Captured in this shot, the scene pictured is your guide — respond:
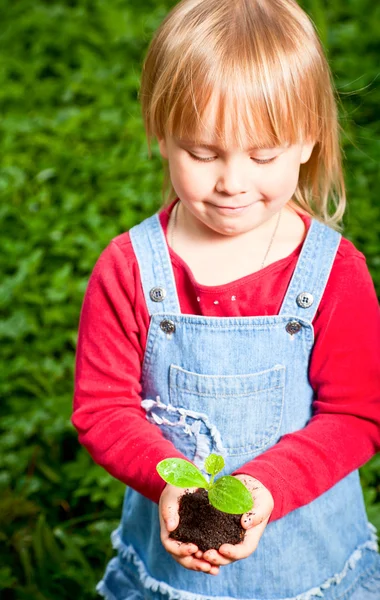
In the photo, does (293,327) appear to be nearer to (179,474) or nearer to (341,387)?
(341,387)

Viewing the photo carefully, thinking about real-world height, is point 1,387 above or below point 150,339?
below

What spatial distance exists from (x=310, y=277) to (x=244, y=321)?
0.16 m

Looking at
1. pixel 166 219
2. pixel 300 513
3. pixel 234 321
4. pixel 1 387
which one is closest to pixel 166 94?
pixel 166 219

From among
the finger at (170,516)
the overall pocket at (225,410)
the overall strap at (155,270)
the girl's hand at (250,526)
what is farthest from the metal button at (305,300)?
the finger at (170,516)

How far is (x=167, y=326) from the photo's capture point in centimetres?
181

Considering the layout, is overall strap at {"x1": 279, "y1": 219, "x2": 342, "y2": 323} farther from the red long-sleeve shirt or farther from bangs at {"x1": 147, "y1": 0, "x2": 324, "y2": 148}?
bangs at {"x1": 147, "y1": 0, "x2": 324, "y2": 148}

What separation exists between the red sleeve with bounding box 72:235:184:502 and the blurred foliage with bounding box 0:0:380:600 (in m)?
0.62

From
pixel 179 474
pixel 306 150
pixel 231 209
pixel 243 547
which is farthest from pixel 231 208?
pixel 243 547

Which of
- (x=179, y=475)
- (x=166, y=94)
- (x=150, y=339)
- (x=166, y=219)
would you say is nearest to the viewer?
(x=179, y=475)

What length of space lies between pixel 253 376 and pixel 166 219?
0.40 meters

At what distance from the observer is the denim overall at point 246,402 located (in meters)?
1.79

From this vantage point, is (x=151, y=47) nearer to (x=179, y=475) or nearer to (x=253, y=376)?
(x=253, y=376)

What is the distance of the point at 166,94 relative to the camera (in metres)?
1.69

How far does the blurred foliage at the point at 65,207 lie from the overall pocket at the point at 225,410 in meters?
0.61
